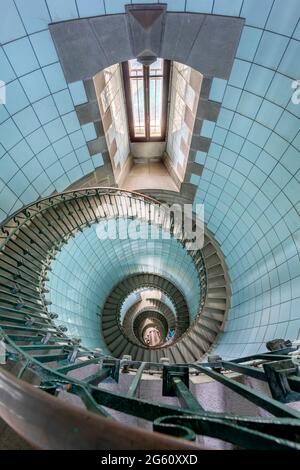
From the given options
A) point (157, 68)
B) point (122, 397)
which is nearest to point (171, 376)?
point (122, 397)

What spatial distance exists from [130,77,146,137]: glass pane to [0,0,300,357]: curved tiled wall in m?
1.92

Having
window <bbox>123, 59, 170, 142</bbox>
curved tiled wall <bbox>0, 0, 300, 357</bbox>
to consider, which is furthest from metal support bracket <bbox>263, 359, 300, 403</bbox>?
window <bbox>123, 59, 170, 142</bbox>

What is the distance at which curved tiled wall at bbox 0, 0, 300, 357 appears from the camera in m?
3.11

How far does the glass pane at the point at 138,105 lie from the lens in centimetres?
601

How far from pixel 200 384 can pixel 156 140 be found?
6172mm

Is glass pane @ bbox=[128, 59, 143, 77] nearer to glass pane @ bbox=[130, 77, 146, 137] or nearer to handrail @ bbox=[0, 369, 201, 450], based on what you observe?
glass pane @ bbox=[130, 77, 146, 137]

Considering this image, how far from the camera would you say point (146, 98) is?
6.28 metres

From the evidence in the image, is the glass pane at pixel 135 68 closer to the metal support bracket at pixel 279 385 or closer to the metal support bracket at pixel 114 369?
the metal support bracket at pixel 114 369

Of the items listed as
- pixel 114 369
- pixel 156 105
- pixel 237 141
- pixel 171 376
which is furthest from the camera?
pixel 156 105

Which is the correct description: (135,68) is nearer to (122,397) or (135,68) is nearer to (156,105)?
(156,105)

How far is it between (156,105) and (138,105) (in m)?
0.44

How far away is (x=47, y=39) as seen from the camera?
130 inches
